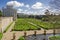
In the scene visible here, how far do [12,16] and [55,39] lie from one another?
2.57 metres

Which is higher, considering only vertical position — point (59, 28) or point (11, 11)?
point (11, 11)

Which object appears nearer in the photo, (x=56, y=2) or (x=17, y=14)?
(x=56, y=2)

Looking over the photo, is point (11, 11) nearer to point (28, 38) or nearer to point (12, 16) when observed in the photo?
point (12, 16)

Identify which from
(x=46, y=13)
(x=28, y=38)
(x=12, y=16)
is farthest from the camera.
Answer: (x=12, y=16)

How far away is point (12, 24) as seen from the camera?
7.12 metres

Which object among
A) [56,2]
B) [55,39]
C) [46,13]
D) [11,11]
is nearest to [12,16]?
[11,11]

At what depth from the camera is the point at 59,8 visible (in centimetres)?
363

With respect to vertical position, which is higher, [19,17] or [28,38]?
[19,17]

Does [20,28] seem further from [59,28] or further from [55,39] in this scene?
[55,39]

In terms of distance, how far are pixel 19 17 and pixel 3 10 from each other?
0.65 meters

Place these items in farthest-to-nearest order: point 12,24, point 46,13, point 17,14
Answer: point 12,24 → point 17,14 → point 46,13

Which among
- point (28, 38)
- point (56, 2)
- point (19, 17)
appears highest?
point (56, 2)

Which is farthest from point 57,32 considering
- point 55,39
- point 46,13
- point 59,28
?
point 55,39

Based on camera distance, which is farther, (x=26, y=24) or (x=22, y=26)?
(x=26, y=24)
